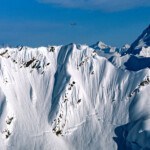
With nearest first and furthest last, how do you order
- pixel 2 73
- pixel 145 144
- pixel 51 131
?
pixel 145 144
pixel 51 131
pixel 2 73

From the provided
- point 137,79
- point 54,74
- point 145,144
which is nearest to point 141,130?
point 145,144

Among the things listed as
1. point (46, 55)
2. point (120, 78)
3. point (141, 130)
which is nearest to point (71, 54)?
point (46, 55)

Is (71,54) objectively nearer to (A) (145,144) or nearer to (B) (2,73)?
(B) (2,73)

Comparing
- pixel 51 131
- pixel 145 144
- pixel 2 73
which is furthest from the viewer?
pixel 2 73

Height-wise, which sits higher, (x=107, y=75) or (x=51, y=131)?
(x=107, y=75)

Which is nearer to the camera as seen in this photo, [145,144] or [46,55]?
[145,144]

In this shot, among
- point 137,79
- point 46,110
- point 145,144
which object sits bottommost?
point 145,144
